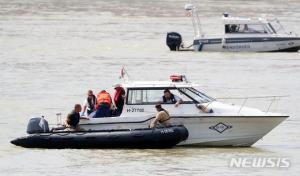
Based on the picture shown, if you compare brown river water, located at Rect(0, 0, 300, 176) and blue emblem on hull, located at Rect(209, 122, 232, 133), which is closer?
brown river water, located at Rect(0, 0, 300, 176)

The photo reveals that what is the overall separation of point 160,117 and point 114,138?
3.46 feet

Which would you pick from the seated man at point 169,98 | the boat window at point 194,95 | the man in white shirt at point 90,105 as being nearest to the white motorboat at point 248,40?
the man in white shirt at point 90,105

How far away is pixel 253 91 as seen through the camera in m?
39.6

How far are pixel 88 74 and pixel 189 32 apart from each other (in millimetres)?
22598

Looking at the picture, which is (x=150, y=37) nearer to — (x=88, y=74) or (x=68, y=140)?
(x=88, y=74)

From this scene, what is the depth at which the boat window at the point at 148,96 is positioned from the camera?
27484 millimetres

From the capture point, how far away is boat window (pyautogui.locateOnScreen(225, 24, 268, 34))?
2048 inches

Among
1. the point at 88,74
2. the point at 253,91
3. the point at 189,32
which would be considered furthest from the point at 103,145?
the point at 189,32

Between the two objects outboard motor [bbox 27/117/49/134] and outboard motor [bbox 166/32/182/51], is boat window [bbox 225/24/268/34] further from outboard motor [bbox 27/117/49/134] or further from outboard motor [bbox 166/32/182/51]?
outboard motor [bbox 27/117/49/134]

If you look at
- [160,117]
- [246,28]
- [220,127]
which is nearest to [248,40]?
[246,28]

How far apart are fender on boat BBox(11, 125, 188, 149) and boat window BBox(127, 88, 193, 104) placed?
2.19 ft

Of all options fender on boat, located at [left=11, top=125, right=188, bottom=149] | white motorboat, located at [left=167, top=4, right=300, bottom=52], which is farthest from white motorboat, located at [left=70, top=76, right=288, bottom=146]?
white motorboat, located at [left=167, top=4, right=300, bottom=52]

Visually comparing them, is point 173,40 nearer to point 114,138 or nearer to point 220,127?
point 220,127

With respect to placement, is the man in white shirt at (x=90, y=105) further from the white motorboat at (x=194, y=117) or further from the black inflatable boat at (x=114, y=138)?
the black inflatable boat at (x=114, y=138)
